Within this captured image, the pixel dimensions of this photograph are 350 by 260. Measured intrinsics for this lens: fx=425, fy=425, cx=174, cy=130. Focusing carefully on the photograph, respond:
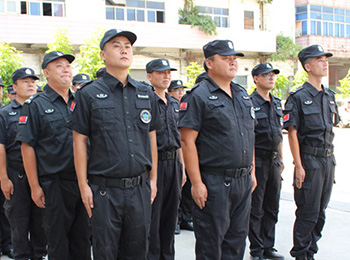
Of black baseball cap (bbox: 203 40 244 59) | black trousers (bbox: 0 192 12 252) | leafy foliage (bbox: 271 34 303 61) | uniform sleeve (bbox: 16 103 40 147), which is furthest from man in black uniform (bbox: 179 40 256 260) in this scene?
leafy foliage (bbox: 271 34 303 61)

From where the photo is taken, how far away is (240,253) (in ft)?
11.1

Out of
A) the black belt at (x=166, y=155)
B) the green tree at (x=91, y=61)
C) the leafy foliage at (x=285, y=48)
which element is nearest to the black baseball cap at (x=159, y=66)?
the black belt at (x=166, y=155)

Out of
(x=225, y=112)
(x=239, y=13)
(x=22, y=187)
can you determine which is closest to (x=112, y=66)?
(x=225, y=112)

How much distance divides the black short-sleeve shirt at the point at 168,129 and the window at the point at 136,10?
15.8 meters

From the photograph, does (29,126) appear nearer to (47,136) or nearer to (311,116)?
(47,136)

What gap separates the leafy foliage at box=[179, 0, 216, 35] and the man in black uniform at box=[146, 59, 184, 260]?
53.4ft

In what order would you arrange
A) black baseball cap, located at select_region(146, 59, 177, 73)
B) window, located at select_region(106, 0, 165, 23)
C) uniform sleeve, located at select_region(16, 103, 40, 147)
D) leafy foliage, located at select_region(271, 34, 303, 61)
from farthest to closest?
leafy foliage, located at select_region(271, 34, 303, 61), window, located at select_region(106, 0, 165, 23), black baseball cap, located at select_region(146, 59, 177, 73), uniform sleeve, located at select_region(16, 103, 40, 147)

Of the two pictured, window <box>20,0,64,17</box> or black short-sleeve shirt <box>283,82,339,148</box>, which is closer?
black short-sleeve shirt <box>283,82,339,148</box>

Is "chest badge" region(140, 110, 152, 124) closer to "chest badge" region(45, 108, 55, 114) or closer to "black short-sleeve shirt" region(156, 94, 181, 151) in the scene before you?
"chest badge" region(45, 108, 55, 114)

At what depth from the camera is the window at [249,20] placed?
23.1 metres

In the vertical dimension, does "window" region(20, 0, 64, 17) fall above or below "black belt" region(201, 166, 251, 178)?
above

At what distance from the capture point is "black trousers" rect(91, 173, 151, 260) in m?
2.86

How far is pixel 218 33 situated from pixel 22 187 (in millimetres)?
18034

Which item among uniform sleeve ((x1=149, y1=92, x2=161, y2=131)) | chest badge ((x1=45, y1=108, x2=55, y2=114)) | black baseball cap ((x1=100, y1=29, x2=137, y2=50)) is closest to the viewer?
black baseball cap ((x1=100, y1=29, x2=137, y2=50))
